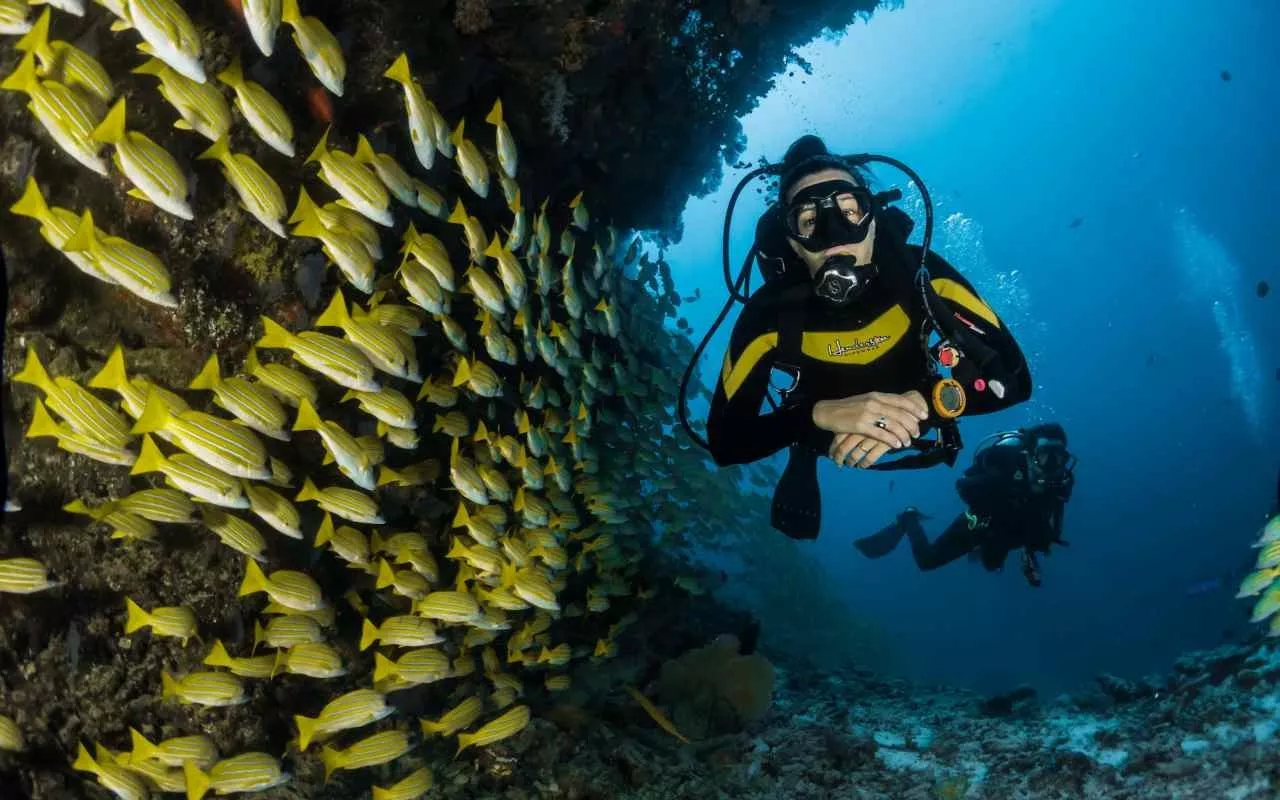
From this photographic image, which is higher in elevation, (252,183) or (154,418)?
(252,183)

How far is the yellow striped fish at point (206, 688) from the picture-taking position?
3.24m

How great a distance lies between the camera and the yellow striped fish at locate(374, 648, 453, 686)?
384 cm

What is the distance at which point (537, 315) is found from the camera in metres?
6.09

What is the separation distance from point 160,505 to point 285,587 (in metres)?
0.77

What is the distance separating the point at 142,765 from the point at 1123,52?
112538 millimetres

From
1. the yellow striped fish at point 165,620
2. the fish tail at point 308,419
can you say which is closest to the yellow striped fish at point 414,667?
the yellow striped fish at point 165,620

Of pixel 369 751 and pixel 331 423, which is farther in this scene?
pixel 369 751

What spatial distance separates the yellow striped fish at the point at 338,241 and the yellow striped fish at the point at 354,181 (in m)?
0.17

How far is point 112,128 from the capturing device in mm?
2580

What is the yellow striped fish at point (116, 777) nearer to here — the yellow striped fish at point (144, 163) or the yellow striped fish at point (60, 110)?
the yellow striped fish at point (144, 163)

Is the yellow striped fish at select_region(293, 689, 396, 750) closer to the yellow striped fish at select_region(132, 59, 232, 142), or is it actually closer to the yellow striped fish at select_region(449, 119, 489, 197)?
the yellow striped fish at select_region(132, 59, 232, 142)

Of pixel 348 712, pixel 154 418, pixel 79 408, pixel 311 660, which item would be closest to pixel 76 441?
pixel 79 408

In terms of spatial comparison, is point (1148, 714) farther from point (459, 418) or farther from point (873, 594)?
point (873, 594)

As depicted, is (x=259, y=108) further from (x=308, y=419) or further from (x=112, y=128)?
(x=308, y=419)
